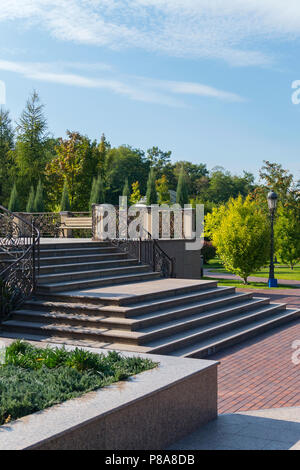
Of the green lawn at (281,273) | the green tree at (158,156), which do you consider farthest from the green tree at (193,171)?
the green lawn at (281,273)

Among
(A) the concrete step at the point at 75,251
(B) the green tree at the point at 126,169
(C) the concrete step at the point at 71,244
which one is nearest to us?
(A) the concrete step at the point at 75,251

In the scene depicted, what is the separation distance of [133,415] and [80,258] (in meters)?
9.30

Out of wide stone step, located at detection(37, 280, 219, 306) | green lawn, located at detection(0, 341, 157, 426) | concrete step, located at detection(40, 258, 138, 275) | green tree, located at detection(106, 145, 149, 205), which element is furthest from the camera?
green tree, located at detection(106, 145, 149, 205)

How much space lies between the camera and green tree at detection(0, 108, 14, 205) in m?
40.7

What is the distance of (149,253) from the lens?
1584 centimetres

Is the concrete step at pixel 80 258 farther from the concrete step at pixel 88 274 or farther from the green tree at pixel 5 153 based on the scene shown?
Result: the green tree at pixel 5 153

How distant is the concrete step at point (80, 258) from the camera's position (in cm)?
1271

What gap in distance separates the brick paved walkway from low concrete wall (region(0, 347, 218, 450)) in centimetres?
120

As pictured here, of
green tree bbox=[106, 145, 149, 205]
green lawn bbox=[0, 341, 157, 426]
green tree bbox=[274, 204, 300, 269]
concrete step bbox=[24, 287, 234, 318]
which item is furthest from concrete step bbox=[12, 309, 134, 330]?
green tree bbox=[106, 145, 149, 205]

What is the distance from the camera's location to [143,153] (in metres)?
72.0

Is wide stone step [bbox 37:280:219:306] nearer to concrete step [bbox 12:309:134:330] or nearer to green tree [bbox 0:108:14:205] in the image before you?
concrete step [bbox 12:309:134:330]

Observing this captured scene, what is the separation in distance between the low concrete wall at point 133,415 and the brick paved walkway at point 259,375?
3.95ft
